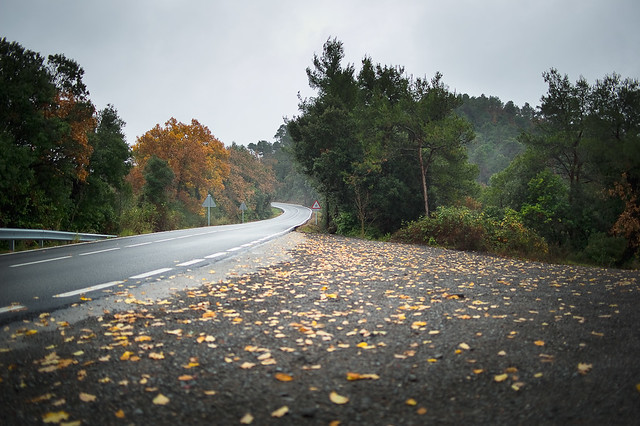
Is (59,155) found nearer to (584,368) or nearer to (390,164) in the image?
(584,368)

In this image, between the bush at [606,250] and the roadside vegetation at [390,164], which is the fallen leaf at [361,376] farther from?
the bush at [606,250]

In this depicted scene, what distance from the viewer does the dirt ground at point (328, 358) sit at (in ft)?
8.52

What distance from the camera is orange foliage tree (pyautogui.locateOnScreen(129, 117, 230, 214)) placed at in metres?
38.9

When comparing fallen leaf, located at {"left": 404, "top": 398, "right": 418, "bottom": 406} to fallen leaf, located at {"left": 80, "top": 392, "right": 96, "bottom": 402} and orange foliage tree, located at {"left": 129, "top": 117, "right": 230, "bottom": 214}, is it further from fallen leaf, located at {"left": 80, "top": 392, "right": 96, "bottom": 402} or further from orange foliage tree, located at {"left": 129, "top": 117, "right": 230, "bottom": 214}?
orange foliage tree, located at {"left": 129, "top": 117, "right": 230, "bottom": 214}

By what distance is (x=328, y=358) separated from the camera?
3490 millimetres

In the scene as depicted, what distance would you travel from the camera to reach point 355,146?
25.6 m

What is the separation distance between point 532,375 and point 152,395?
2.87m

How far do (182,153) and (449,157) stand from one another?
2571 centimetres

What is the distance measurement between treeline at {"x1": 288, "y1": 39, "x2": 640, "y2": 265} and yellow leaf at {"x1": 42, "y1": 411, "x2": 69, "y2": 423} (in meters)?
20.0

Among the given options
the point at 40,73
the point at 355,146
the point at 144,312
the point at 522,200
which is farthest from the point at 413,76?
the point at 144,312

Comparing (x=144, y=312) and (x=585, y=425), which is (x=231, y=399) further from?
(x=144, y=312)

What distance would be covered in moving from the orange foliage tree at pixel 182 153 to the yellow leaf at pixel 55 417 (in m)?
37.5

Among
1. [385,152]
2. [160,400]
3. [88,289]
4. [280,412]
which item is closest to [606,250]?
[385,152]

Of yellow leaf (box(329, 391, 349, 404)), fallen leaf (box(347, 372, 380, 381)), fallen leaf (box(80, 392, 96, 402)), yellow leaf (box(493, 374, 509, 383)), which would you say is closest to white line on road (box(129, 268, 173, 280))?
fallen leaf (box(80, 392, 96, 402))
